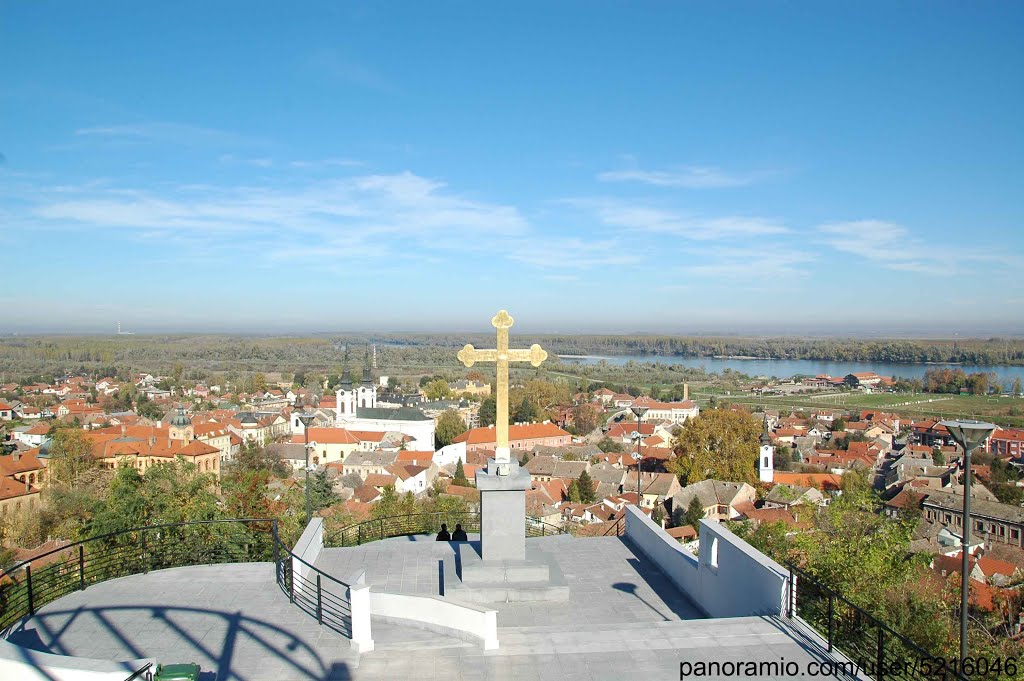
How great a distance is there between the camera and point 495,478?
823 cm

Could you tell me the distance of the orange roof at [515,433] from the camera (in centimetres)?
6556

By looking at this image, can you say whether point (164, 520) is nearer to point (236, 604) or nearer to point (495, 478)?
point (236, 604)

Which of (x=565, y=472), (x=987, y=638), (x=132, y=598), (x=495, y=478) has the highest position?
(x=495, y=478)

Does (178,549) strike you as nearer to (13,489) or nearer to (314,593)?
(314,593)

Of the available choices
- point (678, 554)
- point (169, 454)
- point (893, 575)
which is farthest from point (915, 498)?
point (169, 454)

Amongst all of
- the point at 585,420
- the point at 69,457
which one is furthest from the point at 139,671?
the point at 585,420

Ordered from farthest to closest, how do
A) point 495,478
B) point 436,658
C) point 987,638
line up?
point 987,638 < point 495,478 < point 436,658

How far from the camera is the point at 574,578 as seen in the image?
28.9 ft

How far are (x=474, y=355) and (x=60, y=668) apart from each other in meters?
5.44

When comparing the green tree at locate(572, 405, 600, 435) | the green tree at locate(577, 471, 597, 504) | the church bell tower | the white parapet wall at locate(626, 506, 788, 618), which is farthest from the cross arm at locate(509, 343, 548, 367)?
the green tree at locate(572, 405, 600, 435)

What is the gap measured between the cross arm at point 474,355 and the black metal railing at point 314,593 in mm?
3105

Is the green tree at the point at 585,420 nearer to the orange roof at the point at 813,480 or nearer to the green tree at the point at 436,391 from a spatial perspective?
the green tree at the point at 436,391

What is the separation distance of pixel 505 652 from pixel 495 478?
2.43 metres

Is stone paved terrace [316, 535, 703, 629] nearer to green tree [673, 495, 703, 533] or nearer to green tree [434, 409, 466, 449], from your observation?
green tree [673, 495, 703, 533]
